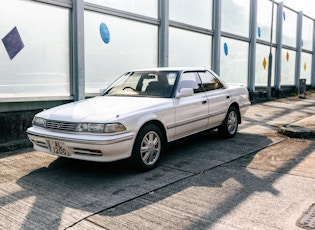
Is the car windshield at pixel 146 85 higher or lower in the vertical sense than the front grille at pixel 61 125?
higher

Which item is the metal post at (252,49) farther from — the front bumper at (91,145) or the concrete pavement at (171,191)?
the front bumper at (91,145)

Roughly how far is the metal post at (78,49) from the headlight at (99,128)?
12.2ft

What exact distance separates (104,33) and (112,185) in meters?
5.35

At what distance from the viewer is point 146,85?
18.6ft

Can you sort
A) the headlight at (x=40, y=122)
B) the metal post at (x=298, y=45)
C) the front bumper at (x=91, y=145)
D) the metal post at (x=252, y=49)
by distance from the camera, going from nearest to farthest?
the front bumper at (x=91, y=145), the headlight at (x=40, y=122), the metal post at (x=252, y=49), the metal post at (x=298, y=45)

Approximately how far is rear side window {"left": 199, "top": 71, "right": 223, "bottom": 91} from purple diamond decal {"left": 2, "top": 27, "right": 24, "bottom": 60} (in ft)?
12.2

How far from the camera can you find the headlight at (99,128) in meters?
4.23

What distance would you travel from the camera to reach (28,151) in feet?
20.1

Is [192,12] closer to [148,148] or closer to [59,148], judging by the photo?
[148,148]

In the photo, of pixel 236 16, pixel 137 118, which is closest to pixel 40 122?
pixel 137 118

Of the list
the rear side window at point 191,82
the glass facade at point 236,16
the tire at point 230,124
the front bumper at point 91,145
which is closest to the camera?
the front bumper at point 91,145

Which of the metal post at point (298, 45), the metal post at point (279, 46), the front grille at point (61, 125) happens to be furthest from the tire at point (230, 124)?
the metal post at point (298, 45)

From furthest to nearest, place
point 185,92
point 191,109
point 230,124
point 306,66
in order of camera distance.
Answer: point 306,66 < point 230,124 < point 191,109 < point 185,92

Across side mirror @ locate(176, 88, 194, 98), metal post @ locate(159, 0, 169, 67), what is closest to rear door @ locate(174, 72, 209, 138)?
side mirror @ locate(176, 88, 194, 98)
